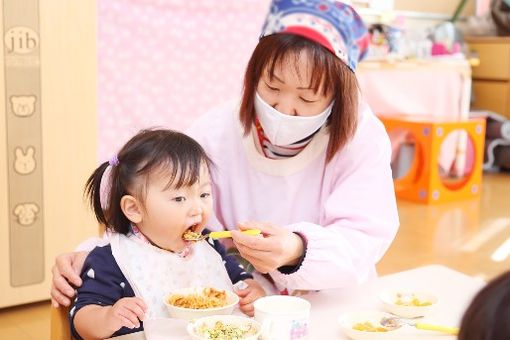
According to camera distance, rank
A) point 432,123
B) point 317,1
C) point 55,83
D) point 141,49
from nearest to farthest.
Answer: point 317,1, point 55,83, point 141,49, point 432,123

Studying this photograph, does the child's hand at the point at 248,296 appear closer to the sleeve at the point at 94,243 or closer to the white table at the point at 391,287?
the white table at the point at 391,287

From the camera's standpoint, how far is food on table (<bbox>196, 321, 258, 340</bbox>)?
3.21 feet

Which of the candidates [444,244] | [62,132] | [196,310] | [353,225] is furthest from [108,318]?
[444,244]

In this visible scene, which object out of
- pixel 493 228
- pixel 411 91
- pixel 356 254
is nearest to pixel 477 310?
pixel 356 254

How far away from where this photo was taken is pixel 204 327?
1.00 m

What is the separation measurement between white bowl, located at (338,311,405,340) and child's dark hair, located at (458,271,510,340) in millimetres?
456

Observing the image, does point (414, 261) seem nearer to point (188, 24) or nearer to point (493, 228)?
point (493, 228)

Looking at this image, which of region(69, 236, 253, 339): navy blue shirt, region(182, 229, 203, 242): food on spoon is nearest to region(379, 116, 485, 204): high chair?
region(182, 229, 203, 242): food on spoon

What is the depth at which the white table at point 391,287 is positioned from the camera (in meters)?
1.08

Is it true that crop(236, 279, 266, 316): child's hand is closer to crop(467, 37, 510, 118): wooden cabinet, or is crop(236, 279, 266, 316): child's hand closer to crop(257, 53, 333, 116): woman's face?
crop(257, 53, 333, 116): woman's face

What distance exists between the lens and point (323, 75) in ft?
4.17

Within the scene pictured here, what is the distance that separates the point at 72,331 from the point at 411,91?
3954 mm

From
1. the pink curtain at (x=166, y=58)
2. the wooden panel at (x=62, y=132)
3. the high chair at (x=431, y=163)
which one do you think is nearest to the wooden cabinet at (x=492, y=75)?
the high chair at (x=431, y=163)

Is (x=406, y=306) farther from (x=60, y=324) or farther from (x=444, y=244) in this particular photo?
(x=444, y=244)
